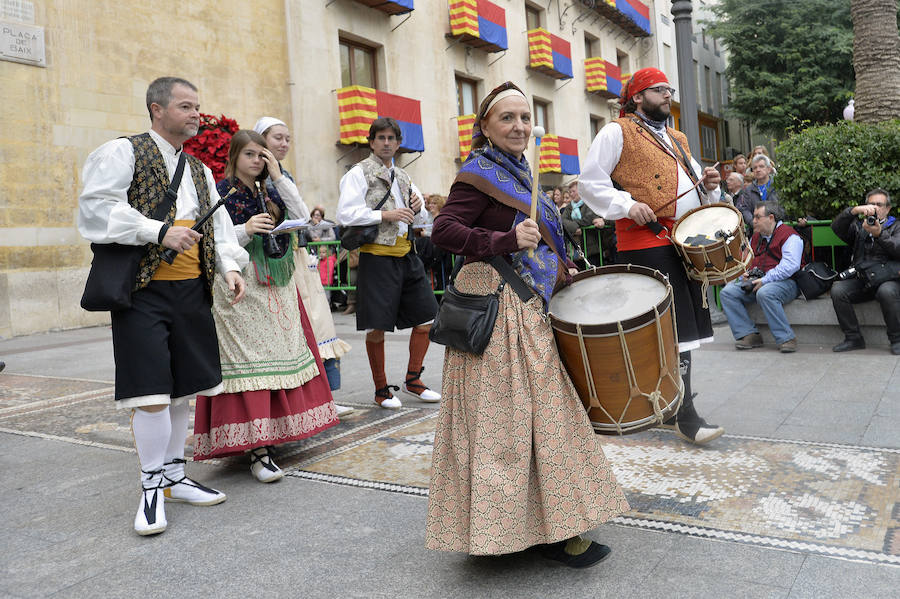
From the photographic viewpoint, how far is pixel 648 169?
4.17 metres

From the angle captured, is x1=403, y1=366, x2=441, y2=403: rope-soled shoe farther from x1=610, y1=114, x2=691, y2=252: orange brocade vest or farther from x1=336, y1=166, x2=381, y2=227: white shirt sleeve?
x1=610, y1=114, x2=691, y2=252: orange brocade vest

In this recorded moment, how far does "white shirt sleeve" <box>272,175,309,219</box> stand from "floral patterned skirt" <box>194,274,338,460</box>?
0.47m

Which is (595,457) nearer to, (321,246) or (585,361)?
(585,361)

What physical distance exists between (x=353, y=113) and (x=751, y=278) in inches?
419

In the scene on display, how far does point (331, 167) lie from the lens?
1647 cm

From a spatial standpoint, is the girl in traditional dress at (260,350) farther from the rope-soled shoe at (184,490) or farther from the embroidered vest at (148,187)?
the embroidered vest at (148,187)

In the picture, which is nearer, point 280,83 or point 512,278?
point 512,278

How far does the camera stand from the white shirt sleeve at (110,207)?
132 inches

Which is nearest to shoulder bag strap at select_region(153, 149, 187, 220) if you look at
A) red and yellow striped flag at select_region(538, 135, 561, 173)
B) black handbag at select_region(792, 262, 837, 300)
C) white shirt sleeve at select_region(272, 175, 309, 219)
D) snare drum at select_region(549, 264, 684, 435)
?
white shirt sleeve at select_region(272, 175, 309, 219)

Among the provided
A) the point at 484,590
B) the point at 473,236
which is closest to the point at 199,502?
the point at 484,590

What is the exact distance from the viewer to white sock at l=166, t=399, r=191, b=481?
3.86m

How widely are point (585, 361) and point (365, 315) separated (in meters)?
3.11

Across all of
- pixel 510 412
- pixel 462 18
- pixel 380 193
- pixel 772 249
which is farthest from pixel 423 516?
pixel 462 18

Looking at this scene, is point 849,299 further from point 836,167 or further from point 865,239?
point 836,167
